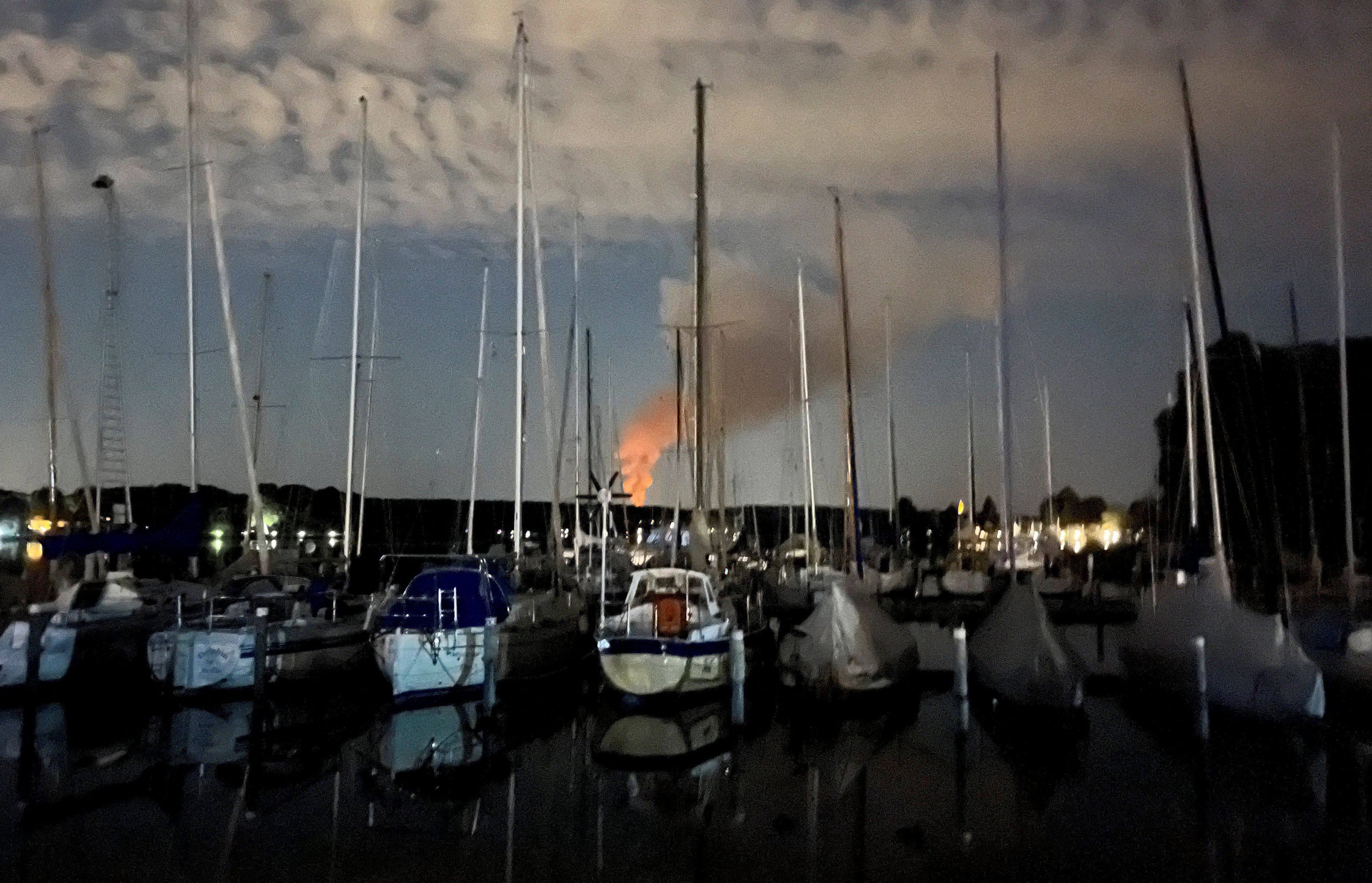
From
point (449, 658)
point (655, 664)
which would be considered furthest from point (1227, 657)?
point (449, 658)

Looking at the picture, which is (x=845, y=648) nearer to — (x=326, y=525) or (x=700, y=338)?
(x=700, y=338)

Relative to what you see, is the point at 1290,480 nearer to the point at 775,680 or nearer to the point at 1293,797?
the point at 775,680

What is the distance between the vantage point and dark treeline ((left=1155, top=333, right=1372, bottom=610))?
44.8 meters

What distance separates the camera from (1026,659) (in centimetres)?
2039

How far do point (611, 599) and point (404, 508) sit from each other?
130974 mm

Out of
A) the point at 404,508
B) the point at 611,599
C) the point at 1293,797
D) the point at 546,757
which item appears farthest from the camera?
the point at 404,508

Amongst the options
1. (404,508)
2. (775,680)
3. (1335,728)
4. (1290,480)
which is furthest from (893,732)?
(404,508)

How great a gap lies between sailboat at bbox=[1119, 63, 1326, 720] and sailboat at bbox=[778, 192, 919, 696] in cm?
493

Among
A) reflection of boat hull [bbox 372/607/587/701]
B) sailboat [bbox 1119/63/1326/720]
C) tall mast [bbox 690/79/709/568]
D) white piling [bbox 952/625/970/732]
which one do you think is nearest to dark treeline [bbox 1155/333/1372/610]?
sailboat [bbox 1119/63/1326/720]

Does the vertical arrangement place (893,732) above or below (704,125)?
below

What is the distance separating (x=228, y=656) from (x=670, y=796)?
12007mm

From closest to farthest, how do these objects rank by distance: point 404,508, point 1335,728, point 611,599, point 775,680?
point 1335,728 < point 775,680 < point 611,599 < point 404,508

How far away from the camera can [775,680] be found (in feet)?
84.4

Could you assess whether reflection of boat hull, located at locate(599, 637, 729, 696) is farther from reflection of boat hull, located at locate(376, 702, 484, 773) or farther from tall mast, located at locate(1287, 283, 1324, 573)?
tall mast, located at locate(1287, 283, 1324, 573)
